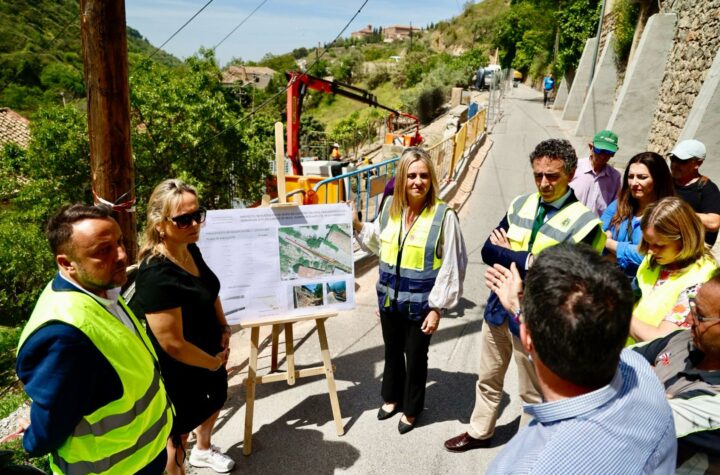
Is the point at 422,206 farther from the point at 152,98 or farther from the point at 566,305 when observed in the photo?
the point at 152,98

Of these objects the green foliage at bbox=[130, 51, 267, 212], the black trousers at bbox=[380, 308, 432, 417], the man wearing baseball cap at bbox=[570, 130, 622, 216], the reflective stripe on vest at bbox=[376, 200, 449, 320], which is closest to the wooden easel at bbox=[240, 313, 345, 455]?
the black trousers at bbox=[380, 308, 432, 417]

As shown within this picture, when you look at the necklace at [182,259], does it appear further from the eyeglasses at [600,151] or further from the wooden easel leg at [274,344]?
the eyeglasses at [600,151]

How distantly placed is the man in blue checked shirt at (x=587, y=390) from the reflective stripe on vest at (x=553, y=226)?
1378mm

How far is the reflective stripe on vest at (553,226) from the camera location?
238 cm

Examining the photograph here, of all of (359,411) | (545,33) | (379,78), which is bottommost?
(359,411)

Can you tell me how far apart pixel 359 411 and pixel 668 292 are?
A: 2.28m

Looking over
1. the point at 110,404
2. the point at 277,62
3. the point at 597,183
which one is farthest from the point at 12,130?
the point at 277,62

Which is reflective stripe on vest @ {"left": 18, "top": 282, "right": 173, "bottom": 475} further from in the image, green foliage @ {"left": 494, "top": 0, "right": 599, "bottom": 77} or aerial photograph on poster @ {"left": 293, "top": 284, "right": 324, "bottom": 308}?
green foliage @ {"left": 494, "top": 0, "right": 599, "bottom": 77}

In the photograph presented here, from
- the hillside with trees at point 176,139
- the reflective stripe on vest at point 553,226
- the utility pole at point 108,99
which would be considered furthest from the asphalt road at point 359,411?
the hillside with trees at point 176,139

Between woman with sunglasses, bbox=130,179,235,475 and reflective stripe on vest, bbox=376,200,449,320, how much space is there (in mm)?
1171

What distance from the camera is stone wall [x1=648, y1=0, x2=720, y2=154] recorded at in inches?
321

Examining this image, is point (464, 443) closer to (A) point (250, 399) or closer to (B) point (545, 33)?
(A) point (250, 399)

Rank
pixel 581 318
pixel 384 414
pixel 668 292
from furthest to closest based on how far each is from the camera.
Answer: pixel 384 414 → pixel 668 292 → pixel 581 318

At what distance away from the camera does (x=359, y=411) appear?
339 cm
